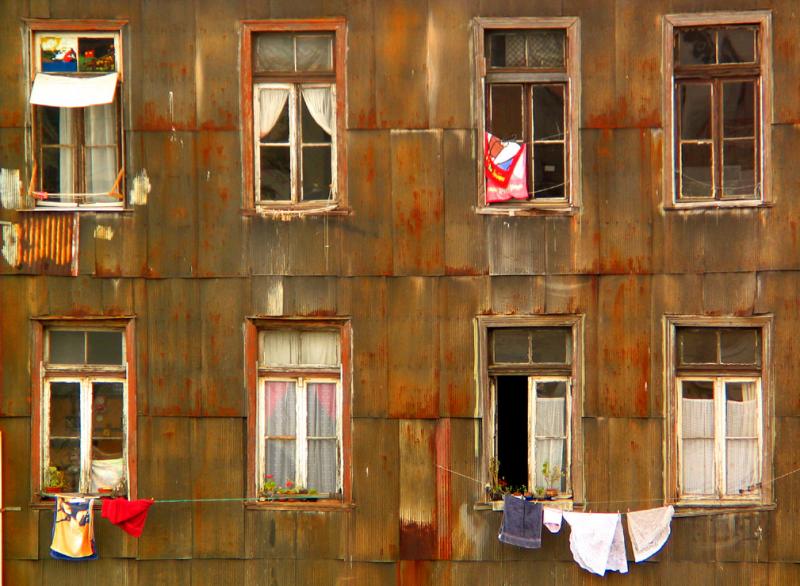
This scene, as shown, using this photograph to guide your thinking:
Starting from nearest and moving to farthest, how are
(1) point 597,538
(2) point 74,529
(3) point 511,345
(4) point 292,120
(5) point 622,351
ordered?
(1) point 597,538 → (5) point 622,351 → (2) point 74,529 → (3) point 511,345 → (4) point 292,120

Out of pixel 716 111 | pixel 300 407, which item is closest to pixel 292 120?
pixel 300 407

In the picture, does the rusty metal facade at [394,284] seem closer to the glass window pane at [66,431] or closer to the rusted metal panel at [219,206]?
the rusted metal panel at [219,206]

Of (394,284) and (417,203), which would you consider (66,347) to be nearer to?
(394,284)

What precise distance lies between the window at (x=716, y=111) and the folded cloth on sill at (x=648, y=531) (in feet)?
11.0

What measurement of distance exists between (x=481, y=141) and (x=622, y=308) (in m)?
2.38

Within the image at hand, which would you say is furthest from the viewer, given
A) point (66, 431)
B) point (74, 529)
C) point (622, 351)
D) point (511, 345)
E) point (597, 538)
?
point (66, 431)

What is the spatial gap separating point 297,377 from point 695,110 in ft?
17.4

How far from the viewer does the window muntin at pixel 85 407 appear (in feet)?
42.3

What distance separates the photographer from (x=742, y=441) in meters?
12.6

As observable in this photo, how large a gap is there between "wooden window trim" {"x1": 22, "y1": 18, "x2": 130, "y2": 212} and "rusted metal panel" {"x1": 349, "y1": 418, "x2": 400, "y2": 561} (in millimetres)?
3682

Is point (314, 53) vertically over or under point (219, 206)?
over

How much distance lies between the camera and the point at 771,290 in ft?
40.6

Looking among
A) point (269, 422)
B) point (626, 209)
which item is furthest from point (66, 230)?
point (626, 209)

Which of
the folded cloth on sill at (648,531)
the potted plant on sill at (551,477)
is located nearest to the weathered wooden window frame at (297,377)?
the potted plant on sill at (551,477)
